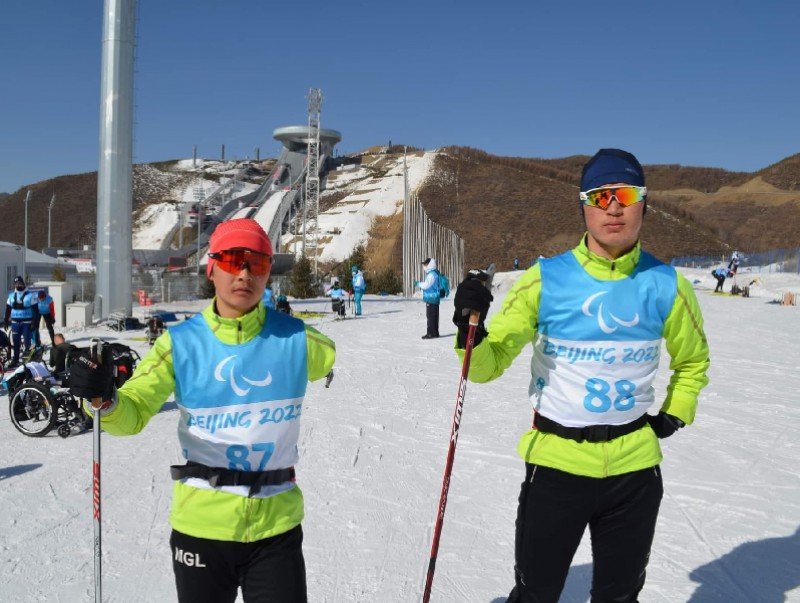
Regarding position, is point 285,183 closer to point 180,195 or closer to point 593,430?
point 180,195

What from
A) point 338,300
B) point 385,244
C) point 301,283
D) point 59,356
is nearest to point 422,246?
point 301,283

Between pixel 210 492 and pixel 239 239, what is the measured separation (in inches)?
33.7

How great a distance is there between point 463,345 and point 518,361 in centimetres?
988

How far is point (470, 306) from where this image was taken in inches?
98.8

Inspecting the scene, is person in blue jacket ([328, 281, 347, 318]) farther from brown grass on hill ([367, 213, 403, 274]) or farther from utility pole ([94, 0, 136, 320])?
brown grass on hill ([367, 213, 403, 274])

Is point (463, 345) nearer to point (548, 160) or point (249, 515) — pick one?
point (249, 515)

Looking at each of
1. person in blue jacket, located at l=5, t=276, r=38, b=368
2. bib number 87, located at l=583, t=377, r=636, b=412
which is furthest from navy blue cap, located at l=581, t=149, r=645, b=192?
person in blue jacket, located at l=5, t=276, r=38, b=368

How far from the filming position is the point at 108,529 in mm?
4488

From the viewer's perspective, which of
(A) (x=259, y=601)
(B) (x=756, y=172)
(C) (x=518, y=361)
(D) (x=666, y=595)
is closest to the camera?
(A) (x=259, y=601)

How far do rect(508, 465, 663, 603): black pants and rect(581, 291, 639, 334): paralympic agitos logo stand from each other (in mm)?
552

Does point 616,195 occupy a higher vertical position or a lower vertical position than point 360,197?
lower

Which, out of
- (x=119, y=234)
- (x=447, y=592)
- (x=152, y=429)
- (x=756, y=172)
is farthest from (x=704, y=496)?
(x=756, y=172)

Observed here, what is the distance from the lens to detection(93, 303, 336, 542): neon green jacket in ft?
7.20

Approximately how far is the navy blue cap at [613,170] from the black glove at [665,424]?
92 centimetres
